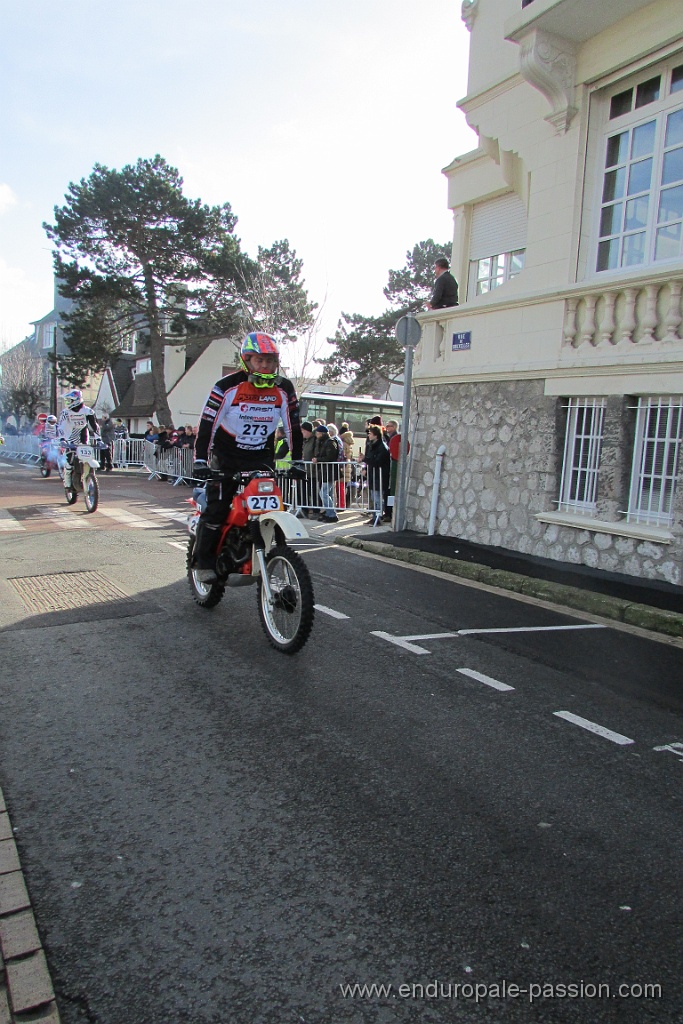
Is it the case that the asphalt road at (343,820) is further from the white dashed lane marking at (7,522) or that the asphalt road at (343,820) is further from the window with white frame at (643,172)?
the white dashed lane marking at (7,522)

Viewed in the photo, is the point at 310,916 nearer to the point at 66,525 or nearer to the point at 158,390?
the point at 66,525

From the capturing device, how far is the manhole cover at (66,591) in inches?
262

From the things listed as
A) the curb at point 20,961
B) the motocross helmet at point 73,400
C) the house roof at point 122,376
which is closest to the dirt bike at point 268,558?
the curb at point 20,961

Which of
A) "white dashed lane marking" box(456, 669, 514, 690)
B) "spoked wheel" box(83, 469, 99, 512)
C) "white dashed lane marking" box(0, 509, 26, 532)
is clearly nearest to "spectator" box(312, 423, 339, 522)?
"spoked wheel" box(83, 469, 99, 512)

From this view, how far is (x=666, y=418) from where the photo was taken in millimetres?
8359

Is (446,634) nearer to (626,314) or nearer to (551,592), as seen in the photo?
(551,592)

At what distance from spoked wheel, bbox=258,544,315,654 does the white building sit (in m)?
4.88

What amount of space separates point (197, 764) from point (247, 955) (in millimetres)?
1362

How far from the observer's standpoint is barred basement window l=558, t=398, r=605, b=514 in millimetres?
9164

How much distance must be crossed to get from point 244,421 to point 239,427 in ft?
0.21

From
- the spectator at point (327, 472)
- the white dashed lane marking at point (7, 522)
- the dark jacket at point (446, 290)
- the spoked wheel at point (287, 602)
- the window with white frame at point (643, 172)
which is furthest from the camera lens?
the spectator at point (327, 472)

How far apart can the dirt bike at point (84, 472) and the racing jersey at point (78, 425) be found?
0.56 ft

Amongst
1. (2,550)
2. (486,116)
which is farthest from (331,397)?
(2,550)

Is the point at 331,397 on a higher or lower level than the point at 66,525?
higher
